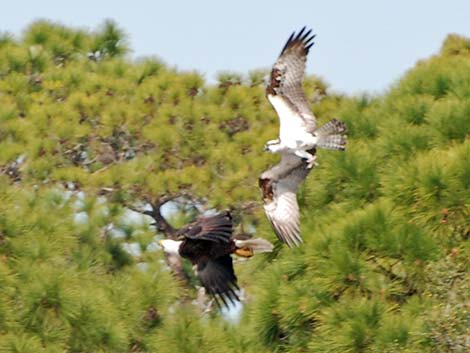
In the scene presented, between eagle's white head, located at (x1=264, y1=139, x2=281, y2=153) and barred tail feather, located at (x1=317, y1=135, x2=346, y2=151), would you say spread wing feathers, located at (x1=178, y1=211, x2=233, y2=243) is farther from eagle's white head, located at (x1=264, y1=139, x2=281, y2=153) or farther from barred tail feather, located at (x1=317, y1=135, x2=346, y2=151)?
barred tail feather, located at (x1=317, y1=135, x2=346, y2=151)

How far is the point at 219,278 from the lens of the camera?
12219 mm

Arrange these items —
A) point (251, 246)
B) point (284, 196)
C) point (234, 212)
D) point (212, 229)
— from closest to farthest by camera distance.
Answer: point (212, 229)
point (251, 246)
point (284, 196)
point (234, 212)

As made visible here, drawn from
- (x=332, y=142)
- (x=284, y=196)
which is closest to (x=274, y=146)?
(x=284, y=196)

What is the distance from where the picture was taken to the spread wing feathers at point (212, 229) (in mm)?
11531

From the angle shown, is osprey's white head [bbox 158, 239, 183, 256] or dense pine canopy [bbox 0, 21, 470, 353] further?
osprey's white head [bbox 158, 239, 183, 256]

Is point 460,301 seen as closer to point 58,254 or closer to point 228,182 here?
point 58,254

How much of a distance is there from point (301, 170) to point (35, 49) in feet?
22.0

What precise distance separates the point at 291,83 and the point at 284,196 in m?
0.67

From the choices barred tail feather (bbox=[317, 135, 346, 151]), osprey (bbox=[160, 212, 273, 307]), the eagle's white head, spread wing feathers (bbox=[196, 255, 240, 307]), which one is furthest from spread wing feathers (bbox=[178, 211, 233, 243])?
barred tail feather (bbox=[317, 135, 346, 151])

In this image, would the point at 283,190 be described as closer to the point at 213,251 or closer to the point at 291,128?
the point at 291,128

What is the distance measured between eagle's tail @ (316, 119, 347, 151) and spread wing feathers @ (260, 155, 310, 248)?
225 millimetres

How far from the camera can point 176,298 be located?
13648 millimetres

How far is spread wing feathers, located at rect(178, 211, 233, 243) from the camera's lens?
37.8 ft

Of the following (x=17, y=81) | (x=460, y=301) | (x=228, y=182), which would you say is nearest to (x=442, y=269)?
(x=460, y=301)
